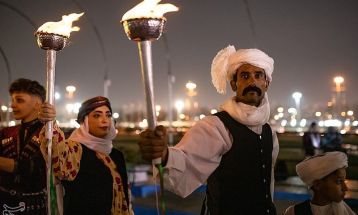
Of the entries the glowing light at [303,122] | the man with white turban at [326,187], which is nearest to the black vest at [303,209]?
the man with white turban at [326,187]

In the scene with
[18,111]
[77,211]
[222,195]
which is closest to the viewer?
[222,195]

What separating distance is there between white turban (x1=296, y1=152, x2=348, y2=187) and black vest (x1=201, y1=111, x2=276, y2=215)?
494 millimetres

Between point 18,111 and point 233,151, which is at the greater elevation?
point 18,111

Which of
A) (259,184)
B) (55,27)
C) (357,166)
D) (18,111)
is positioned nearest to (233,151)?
(259,184)

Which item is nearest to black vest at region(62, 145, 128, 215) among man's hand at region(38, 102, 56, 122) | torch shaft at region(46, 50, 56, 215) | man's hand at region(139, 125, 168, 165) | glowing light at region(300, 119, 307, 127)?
torch shaft at region(46, 50, 56, 215)

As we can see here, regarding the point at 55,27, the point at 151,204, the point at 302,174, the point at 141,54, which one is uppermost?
the point at 55,27

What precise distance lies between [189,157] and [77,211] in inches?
60.7

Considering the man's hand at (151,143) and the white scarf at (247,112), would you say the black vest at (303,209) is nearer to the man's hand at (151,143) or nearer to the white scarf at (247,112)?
the white scarf at (247,112)

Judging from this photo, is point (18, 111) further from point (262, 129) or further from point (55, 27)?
point (262, 129)

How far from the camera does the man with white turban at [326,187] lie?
10.6ft

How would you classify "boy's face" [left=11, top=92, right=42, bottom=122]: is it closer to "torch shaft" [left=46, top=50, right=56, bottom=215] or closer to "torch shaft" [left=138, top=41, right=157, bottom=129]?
"torch shaft" [left=46, top=50, right=56, bottom=215]

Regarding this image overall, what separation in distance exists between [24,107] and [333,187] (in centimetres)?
289

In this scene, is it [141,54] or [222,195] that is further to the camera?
[222,195]

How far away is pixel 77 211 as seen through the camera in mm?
3768
